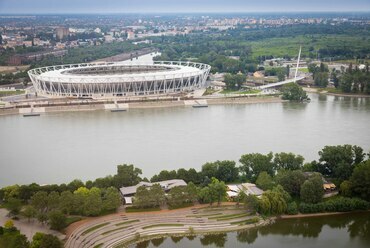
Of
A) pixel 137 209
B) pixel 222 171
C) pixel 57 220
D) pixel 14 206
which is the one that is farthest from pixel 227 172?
pixel 14 206

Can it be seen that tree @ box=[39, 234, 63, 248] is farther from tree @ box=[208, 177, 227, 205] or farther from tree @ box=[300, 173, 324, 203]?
tree @ box=[300, 173, 324, 203]

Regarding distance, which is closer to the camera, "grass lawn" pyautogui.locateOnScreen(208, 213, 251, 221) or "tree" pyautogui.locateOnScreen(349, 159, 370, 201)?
"grass lawn" pyautogui.locateOnScreen(208, 213, 251, 221)

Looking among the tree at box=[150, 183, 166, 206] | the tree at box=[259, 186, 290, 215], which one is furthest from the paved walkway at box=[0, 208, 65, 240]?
the tree at box=[259, 186, 290, 215]

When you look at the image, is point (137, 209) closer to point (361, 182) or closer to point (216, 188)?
point (216, 188)

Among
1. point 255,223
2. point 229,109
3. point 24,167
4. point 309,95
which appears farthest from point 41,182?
point 309,95

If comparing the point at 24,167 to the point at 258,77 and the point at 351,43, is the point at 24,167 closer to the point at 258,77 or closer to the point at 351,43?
Result: the point at 258,77

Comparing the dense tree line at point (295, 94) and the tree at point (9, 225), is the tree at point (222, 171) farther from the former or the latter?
the dense tree line at point (295, 94)
